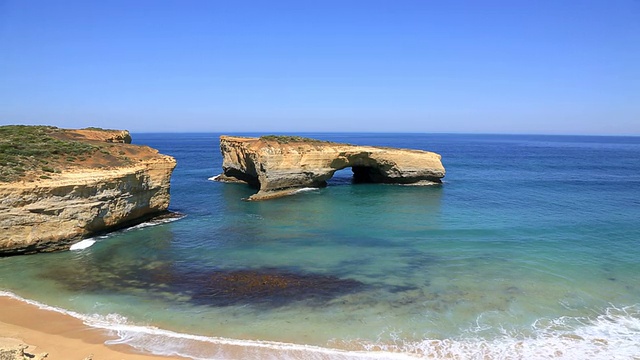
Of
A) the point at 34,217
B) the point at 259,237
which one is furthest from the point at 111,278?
the point at 259,237

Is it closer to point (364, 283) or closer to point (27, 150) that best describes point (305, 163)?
point (27, 150)

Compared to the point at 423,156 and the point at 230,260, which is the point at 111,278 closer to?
the point at 230,260

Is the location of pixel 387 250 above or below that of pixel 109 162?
below

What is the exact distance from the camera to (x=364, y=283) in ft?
53.4

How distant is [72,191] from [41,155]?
4227 mm

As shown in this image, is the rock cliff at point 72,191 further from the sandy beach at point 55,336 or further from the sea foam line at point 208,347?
the sea foam line at point 208,347

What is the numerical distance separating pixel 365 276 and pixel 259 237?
7999 millimetres

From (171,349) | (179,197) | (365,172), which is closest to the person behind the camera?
(171,349)

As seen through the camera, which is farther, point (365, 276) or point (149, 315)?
point (365, 276)

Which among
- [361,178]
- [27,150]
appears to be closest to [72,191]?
[27,150]

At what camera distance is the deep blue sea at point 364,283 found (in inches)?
476

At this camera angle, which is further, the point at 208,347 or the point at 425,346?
the point at 425,346

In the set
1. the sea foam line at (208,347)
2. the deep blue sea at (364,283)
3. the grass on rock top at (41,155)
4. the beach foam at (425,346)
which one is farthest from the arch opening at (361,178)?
the sea foam line at (208,347)

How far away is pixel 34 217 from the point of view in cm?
1925
